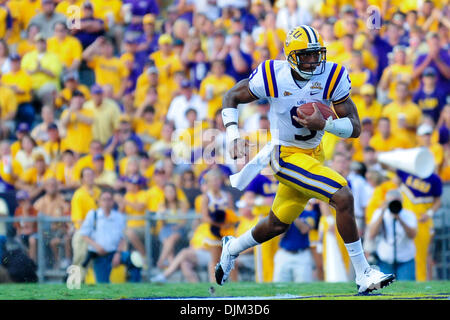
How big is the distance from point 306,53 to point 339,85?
1.16 feet

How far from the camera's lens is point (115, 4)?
48.2 ft

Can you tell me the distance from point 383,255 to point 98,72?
6.05 meters

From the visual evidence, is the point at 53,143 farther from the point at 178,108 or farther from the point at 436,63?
the point at 436,63

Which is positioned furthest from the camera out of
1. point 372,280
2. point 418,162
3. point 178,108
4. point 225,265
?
point 178,108

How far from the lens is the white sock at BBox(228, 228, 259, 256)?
22.7 ft

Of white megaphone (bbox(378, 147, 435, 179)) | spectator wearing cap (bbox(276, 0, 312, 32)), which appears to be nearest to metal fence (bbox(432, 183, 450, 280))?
white megaphone (bbox(378, 147, 435, 179))

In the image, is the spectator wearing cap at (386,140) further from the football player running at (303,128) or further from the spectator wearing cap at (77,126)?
the football player running at (303,128)

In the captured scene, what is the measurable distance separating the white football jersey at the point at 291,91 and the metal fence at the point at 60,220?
3.81m

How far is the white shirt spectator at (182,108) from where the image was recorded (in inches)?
497

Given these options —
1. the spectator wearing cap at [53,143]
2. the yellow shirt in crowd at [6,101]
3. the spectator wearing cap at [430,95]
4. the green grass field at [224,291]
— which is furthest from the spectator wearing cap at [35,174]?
the spectator wearing cap at [430,95]

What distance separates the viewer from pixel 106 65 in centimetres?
1386

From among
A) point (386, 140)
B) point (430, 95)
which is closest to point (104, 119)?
point (386, 140)

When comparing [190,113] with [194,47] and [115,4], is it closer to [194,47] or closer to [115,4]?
[194,47]

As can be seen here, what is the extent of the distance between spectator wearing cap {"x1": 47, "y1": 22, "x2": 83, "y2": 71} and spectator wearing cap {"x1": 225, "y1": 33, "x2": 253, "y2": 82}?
96.3 inches
